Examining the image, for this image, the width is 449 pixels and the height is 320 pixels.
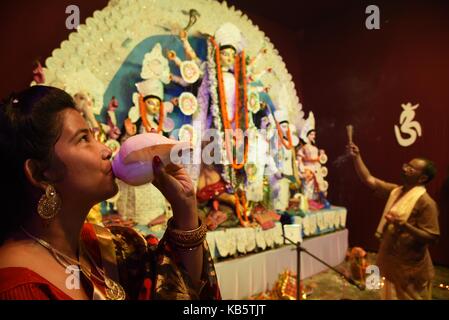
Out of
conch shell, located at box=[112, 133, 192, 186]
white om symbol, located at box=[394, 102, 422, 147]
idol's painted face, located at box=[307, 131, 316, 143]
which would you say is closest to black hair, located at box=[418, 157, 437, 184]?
white om symbol, located at box=[394, 102, 422, 147]

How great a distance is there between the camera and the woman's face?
47 cm

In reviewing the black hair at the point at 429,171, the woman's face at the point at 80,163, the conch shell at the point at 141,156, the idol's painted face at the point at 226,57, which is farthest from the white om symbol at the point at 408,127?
the woman's face at the point at 80,163

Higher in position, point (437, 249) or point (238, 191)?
point (238, 191)

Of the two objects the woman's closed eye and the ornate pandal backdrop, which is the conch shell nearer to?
the woman's closed eye

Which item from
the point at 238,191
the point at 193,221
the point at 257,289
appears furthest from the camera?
the point at 238,191

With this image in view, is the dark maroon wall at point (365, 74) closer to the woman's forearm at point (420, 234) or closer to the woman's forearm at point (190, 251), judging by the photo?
the woman's forearm at point (420, 234)

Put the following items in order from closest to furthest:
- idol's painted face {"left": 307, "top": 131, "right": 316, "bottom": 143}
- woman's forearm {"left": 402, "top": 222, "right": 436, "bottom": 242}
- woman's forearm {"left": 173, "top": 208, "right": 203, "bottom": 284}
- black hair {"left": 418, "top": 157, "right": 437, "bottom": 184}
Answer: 1. woman's forearm {"left": 173, "top": 208, "right": 203, "bottom": 284}
2. woman's forearm {"left": 402, "top": 222, "right": 436, "bottom": 242}
3. black hair {"left": 418, "top": 157, "right": 437, "bottom": 184}
4. idol's painted face {"left": 307, "top": 131, "right": 316, "bottom": 143}

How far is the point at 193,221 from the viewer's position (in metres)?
0.55

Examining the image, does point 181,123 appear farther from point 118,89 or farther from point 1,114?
point 1,114

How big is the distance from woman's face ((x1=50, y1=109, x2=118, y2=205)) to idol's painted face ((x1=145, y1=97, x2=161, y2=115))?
126 cm

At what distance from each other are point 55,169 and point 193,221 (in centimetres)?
28

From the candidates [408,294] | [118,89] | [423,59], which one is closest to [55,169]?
[118,89]

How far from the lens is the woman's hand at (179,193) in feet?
1.74

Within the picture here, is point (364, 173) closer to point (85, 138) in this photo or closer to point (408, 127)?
point (408, 127)
